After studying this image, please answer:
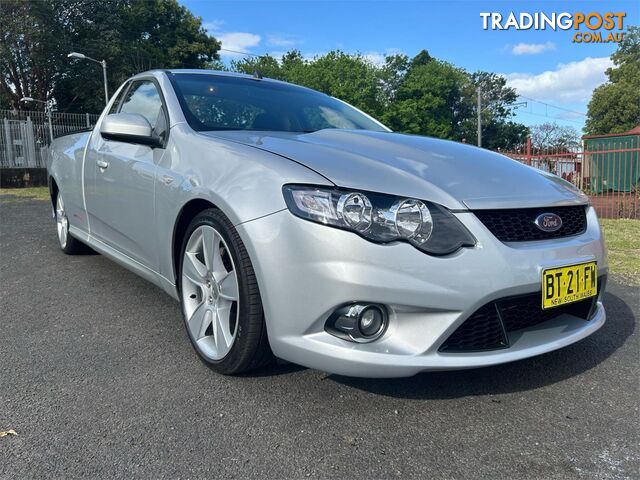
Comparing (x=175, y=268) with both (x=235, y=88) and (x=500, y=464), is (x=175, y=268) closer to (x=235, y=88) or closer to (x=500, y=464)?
(x=235, y=88)

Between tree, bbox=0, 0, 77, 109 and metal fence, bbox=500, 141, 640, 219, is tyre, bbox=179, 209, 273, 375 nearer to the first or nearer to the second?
metal fence, bbox=500, 141, 640, 219

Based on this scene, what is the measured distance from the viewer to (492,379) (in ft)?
7.30

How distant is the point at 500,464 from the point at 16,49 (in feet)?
110

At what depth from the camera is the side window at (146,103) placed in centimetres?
296

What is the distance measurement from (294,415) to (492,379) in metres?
0.90

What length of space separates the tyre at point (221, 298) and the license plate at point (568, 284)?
3.65 feet

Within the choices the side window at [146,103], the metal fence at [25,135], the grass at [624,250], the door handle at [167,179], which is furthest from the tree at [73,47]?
the door handle at [167,179]

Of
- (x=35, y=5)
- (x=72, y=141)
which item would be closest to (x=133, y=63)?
(x=35, y=5)

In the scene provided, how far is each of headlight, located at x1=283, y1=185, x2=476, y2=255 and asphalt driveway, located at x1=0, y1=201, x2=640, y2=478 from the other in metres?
0.69

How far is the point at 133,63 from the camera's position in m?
32.8

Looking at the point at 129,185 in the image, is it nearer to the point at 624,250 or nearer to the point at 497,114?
the point at 624,250

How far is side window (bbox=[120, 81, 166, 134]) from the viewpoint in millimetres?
2957

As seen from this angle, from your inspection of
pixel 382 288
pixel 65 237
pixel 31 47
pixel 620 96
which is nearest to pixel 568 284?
pixel 382 288

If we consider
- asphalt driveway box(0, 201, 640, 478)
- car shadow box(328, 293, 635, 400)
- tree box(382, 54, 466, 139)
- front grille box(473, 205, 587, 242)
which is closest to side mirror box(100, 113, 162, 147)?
asphalt driveway box(0, 201, 640, 478)
